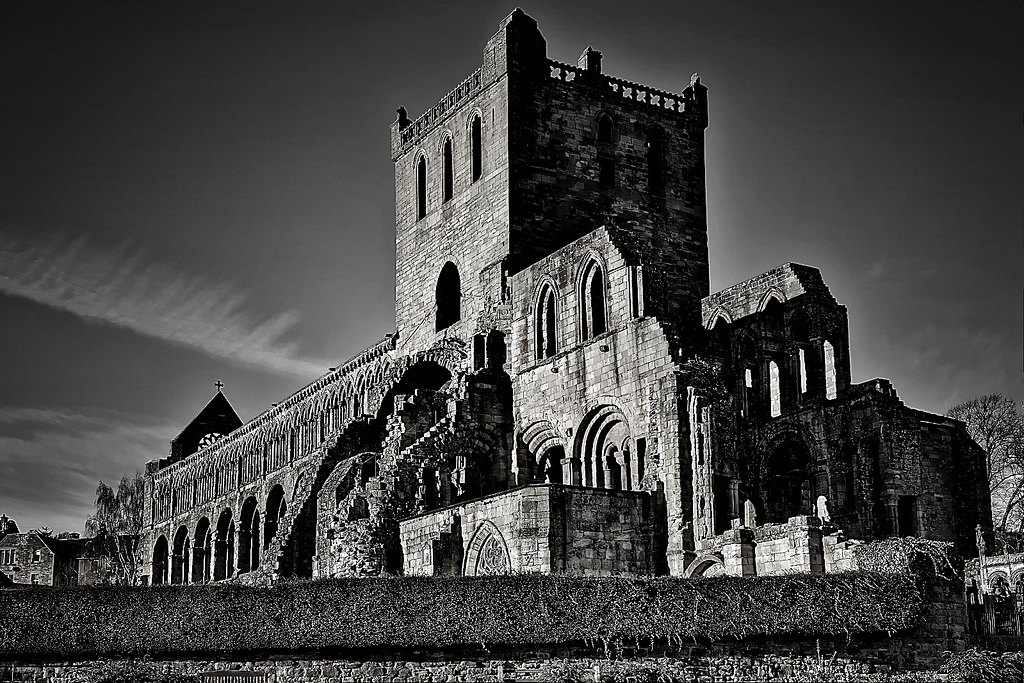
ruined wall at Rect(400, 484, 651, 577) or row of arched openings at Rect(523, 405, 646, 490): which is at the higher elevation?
row of arched openings at Rect(523, 405, 646, 490)

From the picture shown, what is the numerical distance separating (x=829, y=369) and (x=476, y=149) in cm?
1655

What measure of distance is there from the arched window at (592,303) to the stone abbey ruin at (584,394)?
0.07 meters

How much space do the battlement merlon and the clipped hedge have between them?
26.1 m

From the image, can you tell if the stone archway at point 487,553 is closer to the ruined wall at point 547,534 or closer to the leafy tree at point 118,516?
the ruined wall at point 547,534

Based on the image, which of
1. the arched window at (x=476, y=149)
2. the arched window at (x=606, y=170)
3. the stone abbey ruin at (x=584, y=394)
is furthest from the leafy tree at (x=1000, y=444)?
the arched window at (x=476, y=149)

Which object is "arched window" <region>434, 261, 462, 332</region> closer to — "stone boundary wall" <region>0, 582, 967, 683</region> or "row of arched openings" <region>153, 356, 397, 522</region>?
"row of arched openings" <region>153, 356, 397, 522</region>

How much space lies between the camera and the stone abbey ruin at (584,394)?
110ft

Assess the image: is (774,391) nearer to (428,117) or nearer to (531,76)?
(531,76)

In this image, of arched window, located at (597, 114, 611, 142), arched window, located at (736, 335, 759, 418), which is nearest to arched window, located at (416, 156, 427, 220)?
arched window, located at (597, 114, 611, 142)

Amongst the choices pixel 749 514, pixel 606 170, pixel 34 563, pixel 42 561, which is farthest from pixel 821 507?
pixel 34 563

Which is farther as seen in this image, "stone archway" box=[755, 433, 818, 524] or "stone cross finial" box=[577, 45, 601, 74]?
"stone cross finial" box=[577, 45, 601, 74]

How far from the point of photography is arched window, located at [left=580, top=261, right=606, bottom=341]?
39.6 metres

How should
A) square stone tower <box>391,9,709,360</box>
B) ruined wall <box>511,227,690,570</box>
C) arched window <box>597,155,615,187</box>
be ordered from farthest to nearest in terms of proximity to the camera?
arched window <box>597,155,615,187</box> → square stone tower <box>391,9,709,360</box> → ruined wall <box>511,227,690,570</box>

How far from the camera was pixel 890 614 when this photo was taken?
24.4 meters
